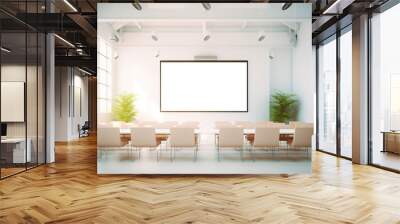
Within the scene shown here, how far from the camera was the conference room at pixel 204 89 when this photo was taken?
6.57m

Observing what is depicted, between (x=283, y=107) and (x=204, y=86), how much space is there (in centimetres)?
153

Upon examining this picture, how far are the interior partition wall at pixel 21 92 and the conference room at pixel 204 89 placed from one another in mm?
1711

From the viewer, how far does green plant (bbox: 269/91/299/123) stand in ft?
21.3

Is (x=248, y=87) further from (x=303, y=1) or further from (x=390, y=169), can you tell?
(x=390, y=169)

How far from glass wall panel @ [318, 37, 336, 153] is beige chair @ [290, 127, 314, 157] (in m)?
3.60

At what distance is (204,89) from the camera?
6754 millimetres

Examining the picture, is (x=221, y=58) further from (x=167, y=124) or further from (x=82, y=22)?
(x=82, y=22)

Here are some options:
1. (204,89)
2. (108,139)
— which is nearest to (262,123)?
(204,89)

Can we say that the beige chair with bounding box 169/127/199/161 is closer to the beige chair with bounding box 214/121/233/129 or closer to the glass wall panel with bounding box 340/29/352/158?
the beige chair with bounding box 214/121/233/129

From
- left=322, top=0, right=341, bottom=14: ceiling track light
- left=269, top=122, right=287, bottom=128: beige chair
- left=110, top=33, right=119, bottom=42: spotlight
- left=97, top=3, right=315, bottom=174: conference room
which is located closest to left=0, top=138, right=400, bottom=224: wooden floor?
left=97, top=3, right=315, bottom=174: conference room

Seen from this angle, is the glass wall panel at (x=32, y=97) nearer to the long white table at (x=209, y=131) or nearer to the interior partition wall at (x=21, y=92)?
the interior partition wall at (x=21, y=92)

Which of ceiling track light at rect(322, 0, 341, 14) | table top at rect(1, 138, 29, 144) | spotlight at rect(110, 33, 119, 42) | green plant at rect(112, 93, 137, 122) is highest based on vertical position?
ceiling track light at rect(322, 0, 341, 14)

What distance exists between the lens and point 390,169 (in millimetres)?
7172

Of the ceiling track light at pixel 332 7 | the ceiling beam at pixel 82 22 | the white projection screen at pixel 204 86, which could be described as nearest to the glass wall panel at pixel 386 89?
the ceiling track light at pixel 332 7
